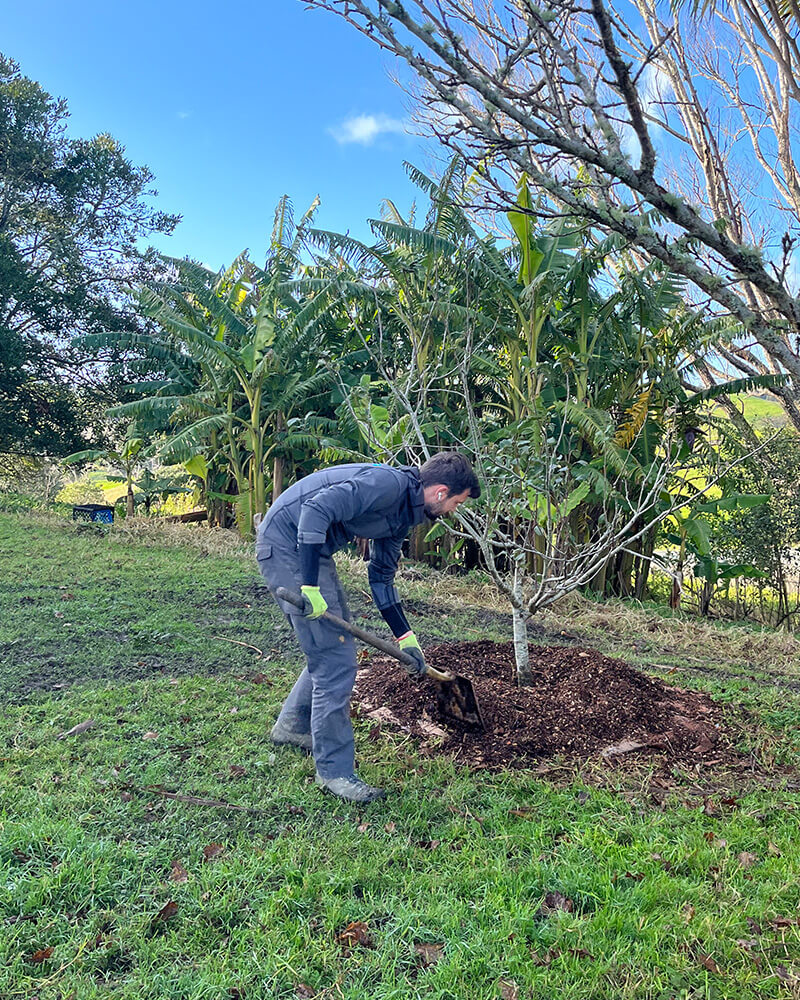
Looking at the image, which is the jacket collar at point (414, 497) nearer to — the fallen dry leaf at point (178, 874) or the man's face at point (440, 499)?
the man's face at point (440, 499)

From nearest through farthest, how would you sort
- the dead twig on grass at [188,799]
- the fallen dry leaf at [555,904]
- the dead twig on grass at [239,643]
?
the fallen dry leaf at [555,904] → the dead twig on grass at [188,799] → the dead twig on grass at [239,643]

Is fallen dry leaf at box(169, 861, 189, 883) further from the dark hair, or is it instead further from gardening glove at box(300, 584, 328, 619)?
the dark hair

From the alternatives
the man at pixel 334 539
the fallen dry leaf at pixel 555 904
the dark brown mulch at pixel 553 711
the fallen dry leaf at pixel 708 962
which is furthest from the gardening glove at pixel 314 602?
the fallen dry leaf at pixel 708 962

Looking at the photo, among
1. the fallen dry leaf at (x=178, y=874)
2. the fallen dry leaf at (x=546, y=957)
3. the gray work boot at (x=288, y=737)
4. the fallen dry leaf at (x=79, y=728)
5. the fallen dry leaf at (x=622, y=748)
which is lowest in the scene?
the fallen dry leaf at (x=178, y=874)

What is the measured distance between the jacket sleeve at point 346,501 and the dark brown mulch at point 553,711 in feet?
5.00

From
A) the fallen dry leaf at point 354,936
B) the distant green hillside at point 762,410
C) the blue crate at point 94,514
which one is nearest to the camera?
the fallen dry leaf at point 354,936

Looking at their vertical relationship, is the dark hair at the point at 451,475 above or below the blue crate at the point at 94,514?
above

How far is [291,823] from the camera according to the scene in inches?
123

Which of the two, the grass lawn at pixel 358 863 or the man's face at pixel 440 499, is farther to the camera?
the man's face at pixel 440 499

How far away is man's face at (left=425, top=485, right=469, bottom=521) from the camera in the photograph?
134 inches

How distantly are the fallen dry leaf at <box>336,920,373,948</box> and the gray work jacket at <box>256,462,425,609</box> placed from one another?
5.05 feet

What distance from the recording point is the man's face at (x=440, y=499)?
11.1 feet

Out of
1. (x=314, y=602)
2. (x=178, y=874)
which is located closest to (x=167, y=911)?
(x=178, y=874)

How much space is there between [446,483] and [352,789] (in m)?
1.55
